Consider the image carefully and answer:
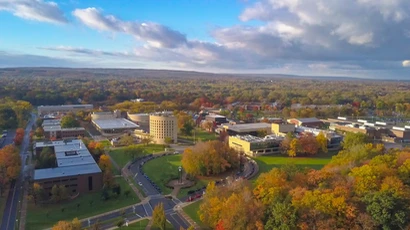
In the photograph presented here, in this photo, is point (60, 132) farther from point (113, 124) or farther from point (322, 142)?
point (322, 142)

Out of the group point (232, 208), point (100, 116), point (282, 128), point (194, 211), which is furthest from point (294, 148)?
point (100, 116)

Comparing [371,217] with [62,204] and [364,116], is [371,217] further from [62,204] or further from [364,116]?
[364,116]

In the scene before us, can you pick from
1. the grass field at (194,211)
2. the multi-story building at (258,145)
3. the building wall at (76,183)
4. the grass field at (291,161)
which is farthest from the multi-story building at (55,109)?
the grass field at (194,211)

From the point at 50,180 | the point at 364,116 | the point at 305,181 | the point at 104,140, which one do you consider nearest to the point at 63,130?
the point at 104,140

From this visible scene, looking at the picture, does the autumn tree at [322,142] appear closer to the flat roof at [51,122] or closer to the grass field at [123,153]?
the grass field at [123,153]

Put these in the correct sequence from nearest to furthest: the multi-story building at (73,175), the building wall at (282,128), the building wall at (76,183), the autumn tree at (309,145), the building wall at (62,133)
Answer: the building wall at (76,183)
the multi-story building at (73,175)
the autumn tree at (309,145)
the building wall at (62,133)
the building wall at (282,128)
